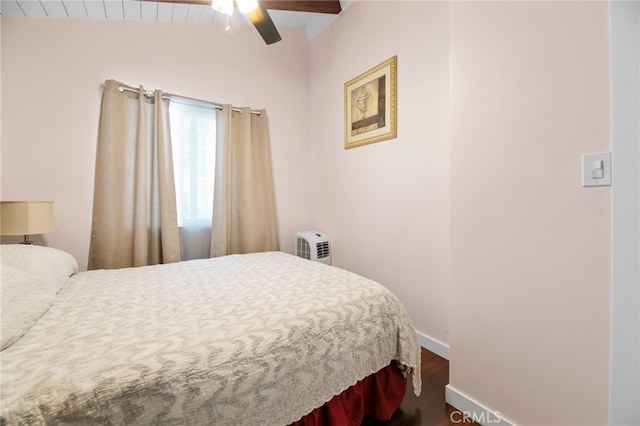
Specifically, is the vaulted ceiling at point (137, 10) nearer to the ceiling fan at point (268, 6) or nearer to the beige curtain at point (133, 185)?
the ceiling fan at point (268, 6)

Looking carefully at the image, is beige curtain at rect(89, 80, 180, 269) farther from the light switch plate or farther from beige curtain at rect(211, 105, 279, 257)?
the light switch plate

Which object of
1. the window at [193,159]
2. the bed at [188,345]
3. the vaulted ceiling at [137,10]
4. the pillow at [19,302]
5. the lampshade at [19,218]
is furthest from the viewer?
the window at [193,159]

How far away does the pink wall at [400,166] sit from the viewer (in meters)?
2.00

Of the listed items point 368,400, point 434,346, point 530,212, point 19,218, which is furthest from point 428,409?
point 19,218

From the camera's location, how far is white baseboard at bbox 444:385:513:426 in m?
1.32

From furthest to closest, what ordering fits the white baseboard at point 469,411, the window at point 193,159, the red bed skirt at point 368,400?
the window at point 193,159, the white baseboard at point 469,411, the red bed skirt at point 368,400

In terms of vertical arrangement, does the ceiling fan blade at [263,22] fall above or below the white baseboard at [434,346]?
above

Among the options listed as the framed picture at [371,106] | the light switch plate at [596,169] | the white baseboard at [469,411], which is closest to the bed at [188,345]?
the white baseboard at [469,411]

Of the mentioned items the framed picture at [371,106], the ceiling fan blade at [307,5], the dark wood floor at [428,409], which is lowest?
the dark wood floor at [428,409]

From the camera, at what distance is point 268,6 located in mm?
2520

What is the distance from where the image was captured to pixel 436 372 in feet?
6.04

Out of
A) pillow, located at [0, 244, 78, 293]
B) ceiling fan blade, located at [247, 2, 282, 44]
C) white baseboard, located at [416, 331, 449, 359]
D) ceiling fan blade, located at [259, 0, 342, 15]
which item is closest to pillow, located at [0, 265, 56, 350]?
pillow, located at [0, 244, 78, 293]

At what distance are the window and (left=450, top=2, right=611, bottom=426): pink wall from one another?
7.32 feet

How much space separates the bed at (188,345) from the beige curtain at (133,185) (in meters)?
0.69
